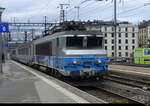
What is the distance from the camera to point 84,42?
14.9 m

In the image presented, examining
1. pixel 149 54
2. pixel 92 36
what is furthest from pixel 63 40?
pixel 149 54

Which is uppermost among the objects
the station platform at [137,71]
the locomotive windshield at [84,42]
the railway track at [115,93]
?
the locomotive windshield at [84,42]

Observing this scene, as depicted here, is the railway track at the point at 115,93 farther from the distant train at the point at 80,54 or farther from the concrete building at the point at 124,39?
the concrete building at the point at 124,39

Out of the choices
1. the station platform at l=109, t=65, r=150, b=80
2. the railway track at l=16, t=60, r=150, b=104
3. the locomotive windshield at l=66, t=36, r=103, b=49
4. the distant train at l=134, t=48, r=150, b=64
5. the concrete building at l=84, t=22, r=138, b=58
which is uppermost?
the concrete building at l=84, t=22, r=138, b=58

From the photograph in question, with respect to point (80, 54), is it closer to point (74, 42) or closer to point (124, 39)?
point (74, 42)

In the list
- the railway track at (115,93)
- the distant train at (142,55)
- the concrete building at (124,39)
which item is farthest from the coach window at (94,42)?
the concrete building at (124,39)

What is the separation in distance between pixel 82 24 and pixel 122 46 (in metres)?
98.4

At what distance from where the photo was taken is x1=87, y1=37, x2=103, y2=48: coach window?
14969mm

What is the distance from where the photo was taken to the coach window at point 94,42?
589 inches

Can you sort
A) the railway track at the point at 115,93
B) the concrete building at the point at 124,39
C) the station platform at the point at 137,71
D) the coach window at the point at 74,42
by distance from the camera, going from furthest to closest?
the concrete building at the point at 124,39 → the station platform at the point at 137,71 → the coach window at the point at 74,42 → the railway track at the point at 115,93

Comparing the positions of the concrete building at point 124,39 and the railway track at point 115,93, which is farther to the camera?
the concrete building at point 124,39

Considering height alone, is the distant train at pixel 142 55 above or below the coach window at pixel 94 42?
below

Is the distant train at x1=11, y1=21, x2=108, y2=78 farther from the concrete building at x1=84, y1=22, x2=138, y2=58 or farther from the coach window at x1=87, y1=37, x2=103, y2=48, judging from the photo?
the concrete building at x1=84, y1=22, x2=138, y2=58

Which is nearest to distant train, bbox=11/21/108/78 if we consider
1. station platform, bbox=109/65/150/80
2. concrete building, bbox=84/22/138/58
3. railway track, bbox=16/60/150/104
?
railway track, bbox=16/60/150/104
